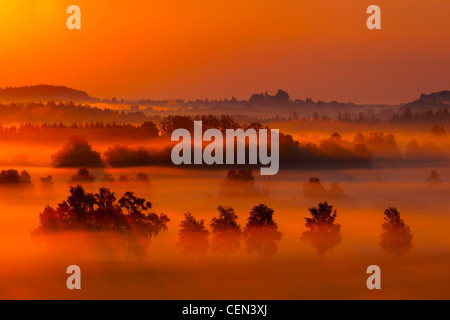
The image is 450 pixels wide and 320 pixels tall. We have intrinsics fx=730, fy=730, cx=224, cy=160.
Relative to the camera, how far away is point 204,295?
154 feet

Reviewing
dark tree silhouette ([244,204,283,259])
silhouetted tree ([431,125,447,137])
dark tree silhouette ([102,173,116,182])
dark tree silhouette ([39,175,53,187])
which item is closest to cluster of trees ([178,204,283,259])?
dark tree silhouette ([244,204,283,259])

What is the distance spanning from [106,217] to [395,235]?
24.1m

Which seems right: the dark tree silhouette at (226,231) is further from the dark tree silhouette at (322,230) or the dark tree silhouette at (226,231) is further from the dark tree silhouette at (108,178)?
the dark tree silhouette at (108,178)

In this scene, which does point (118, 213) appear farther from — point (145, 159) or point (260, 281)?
point (145, 159)

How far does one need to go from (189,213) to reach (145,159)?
33.5m

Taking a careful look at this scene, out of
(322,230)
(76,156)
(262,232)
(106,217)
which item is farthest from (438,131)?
(106,217)

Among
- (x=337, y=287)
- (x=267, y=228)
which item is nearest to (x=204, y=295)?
(x=337, y=287)

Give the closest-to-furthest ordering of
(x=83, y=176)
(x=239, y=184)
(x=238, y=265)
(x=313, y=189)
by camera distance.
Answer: (x=238, y=265)
(x=83, y=176)
(x=239, y=184)
(x=313, y=189)

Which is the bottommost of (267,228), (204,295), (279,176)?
(204,295)

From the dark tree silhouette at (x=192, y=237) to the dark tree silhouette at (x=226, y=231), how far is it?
0.77 m

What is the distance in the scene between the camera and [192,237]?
189 ft

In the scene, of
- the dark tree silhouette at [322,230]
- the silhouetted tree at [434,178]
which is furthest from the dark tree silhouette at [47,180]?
the silhouetted tree at [434,178]

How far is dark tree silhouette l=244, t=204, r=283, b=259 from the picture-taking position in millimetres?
56438

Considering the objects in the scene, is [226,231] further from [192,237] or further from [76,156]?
[76,156]
